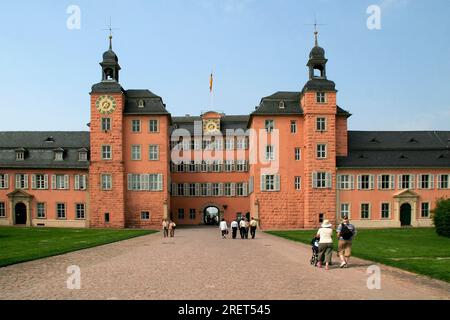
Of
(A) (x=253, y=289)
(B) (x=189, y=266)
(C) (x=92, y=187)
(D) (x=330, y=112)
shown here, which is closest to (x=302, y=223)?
(D) (x=330, y=112)

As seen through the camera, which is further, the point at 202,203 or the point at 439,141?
the point at 202,203

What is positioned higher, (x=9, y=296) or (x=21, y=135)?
(x=21, y=135)

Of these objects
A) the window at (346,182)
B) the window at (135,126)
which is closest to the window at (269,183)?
the window at (346,182)

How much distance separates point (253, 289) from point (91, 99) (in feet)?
147

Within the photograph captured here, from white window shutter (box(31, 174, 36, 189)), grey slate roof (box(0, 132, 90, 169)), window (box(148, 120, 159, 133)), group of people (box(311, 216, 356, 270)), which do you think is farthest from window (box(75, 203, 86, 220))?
group of people (box(311, 216, 356, 270))

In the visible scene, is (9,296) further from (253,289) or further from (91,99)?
(91,99)

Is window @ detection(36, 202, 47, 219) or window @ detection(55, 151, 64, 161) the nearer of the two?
window @ detection(36, 202, 47, 219)

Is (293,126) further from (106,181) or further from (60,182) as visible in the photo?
(60,182)

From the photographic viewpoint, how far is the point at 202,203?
68500 mm

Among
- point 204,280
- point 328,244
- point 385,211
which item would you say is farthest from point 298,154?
point 204,280

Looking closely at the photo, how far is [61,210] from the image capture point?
55156 mm

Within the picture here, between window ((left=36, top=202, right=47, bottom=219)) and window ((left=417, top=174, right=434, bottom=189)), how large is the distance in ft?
130

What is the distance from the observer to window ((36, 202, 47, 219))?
55.1m

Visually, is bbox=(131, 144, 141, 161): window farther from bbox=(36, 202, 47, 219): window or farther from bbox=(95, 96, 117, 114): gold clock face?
bbox=(36, 202, 47, 219): window
